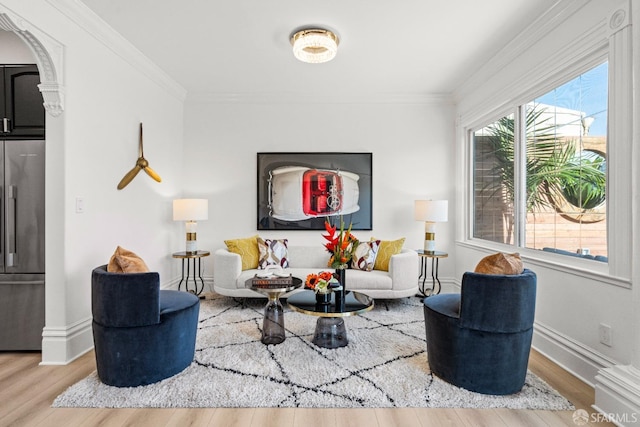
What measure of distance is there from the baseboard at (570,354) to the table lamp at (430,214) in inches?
60.3

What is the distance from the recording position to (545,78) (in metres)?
2.80

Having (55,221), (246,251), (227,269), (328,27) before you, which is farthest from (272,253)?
(328,27)

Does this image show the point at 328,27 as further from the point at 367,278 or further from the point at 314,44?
the point at 367,278

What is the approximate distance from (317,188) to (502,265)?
9.18 feet

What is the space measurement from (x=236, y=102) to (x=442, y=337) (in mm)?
3877

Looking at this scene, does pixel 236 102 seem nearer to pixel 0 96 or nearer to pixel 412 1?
pixel 0 96

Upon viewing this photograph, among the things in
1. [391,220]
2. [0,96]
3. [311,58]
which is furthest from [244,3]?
[391,220]

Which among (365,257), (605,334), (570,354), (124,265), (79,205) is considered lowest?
Result: (570,354)

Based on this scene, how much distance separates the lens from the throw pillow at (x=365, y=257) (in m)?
4.00

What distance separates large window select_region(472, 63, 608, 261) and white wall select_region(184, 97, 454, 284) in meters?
0.81

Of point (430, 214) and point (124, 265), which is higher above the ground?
point (430, 214)

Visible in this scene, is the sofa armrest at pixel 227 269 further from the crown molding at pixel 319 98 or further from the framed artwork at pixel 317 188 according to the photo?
the crown molding at pixel 319 98

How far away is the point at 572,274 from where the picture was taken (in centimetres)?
241

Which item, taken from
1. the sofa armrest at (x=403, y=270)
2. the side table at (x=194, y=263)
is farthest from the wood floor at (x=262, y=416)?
the side table at (x=194, y=263)
